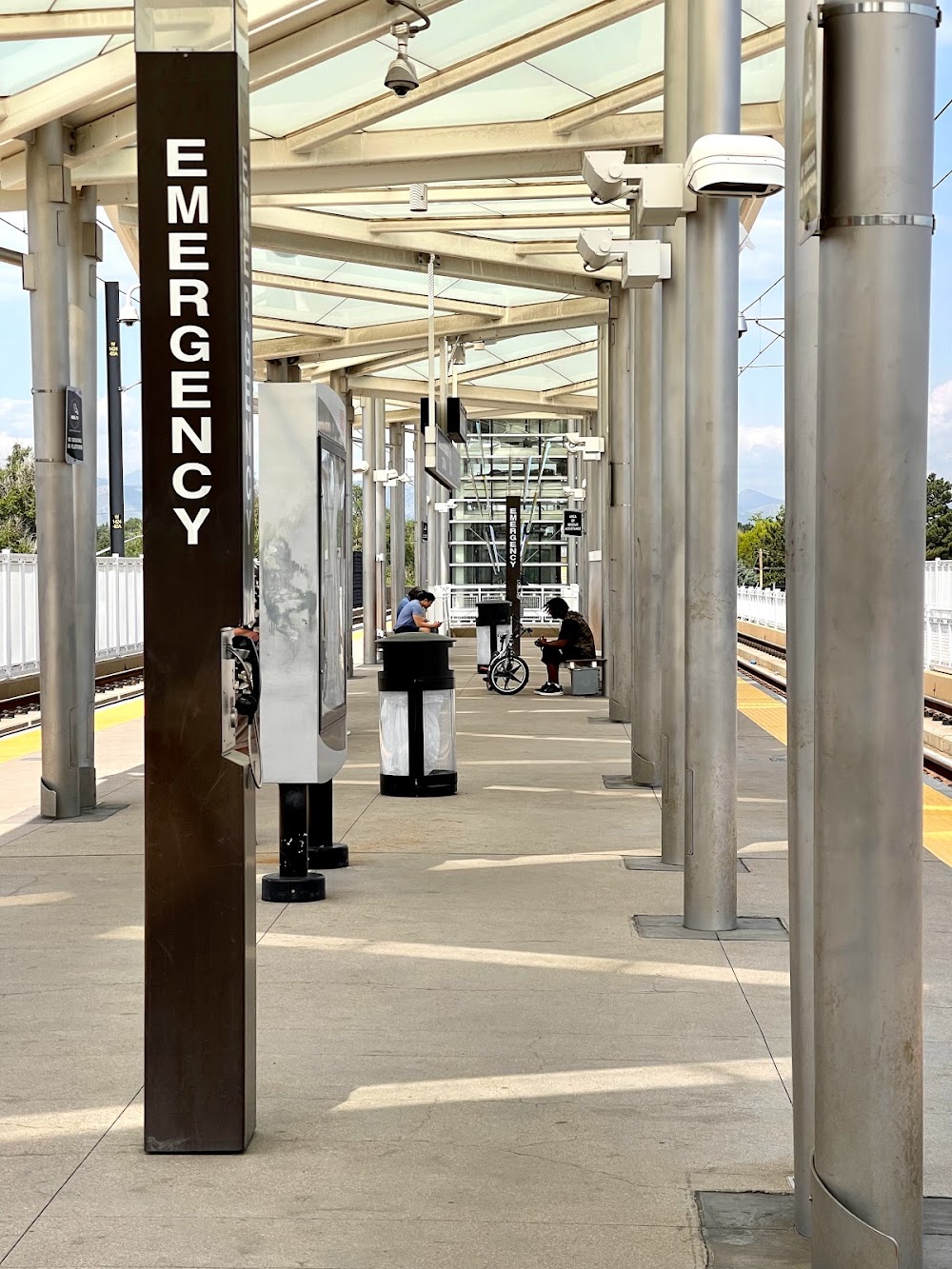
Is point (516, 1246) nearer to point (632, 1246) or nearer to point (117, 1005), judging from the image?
point (632, 1246)

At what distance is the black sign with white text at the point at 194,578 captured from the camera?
458 centimetres

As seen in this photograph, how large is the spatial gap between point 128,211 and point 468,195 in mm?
3493

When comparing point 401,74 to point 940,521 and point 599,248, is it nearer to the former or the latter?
point 599,248

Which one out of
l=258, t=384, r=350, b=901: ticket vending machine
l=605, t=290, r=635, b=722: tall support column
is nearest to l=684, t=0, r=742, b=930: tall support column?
l=258, t=384, r=350, b=901: ticket vending machine

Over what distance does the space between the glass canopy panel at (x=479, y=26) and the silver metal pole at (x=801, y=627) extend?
821 centimetres

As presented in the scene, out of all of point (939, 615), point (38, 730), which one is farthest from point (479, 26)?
point (939, 615)

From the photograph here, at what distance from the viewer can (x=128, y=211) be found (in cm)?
1667

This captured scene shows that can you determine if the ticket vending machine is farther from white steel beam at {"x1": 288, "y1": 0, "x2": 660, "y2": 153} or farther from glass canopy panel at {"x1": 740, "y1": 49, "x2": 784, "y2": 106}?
glass canopy panel at {"x1": 740, "y1": 49, "x2": 784, "y2": 106}

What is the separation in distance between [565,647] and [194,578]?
19476 millimetres

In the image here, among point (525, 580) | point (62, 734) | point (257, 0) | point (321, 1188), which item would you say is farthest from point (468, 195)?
point (525, 580)

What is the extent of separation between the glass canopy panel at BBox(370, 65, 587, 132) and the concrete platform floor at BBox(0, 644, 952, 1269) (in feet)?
21.6

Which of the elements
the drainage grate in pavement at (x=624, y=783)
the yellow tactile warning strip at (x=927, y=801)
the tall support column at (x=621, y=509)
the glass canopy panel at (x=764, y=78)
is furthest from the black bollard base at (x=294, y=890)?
the tall support column at (x=621, y=509)

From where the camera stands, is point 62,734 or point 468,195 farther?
point 468,195

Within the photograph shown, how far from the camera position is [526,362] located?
1232 inches
